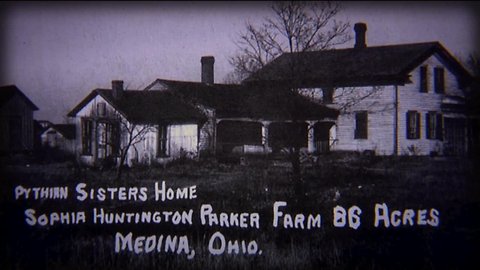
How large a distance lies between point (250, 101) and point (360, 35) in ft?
4.18

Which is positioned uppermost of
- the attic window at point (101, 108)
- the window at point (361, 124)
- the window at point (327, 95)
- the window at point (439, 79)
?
the window at point (439, 79)

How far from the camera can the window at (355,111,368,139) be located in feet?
17.1

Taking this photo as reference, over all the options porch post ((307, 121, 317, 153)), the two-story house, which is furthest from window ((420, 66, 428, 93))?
porch post ((307, 121, 317, 153))

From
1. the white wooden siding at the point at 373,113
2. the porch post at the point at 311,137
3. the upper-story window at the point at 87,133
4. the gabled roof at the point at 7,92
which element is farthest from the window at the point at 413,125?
the gabled roof at the point at 7,92

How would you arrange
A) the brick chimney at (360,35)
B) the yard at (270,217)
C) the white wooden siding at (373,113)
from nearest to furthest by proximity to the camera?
the yard at (270,217), the brick chimney at (360,35), the white wooden siding at (373,113)

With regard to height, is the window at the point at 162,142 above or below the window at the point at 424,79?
below

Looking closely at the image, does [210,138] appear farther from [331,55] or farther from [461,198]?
[461,198]

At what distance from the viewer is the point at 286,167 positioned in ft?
16.7

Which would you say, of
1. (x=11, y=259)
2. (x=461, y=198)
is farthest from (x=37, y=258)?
(x=461, y=198)

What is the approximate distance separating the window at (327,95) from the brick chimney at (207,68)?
115cm

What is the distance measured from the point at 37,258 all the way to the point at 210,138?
2033 millimetres

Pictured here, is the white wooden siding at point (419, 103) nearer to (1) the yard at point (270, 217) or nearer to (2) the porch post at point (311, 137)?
(1) the yard at point (270, 217)

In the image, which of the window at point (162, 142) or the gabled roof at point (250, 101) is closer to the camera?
the gabled roof at point (250, 101)

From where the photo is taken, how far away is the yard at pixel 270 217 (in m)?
4.86
